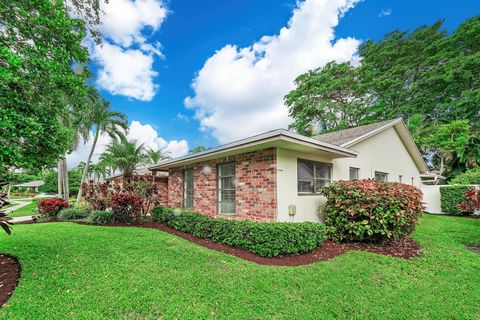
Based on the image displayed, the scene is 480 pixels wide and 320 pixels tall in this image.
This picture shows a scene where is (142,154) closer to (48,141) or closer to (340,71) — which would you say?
(48,141)

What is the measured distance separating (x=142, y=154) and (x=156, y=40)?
10814 mm

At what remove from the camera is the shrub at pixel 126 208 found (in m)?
9.16

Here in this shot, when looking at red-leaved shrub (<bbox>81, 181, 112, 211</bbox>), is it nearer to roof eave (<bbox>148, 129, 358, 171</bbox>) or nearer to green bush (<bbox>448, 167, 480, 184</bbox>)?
roof eave (<bbox>148, 129, 358, 171</bbox>)

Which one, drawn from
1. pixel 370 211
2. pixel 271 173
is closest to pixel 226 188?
pixel 271 173

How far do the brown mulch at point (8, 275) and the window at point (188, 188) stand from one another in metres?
5.70

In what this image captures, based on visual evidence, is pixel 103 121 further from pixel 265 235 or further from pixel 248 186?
pixel 265 235

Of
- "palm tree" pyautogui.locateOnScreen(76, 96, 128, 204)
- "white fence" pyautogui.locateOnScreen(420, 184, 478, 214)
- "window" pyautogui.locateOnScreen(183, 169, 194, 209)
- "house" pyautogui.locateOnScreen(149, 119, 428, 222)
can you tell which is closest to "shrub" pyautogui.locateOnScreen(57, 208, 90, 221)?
"house" pyautogui.locateOnScreen(149, 119, 428, 222)

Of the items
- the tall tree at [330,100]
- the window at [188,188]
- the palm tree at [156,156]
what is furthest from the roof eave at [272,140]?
the palm tree at [156,156]

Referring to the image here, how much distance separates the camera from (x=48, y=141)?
433 cm

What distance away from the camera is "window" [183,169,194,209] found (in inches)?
383

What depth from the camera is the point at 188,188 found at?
9.95m

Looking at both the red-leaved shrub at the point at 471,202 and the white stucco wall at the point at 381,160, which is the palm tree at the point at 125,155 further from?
the red-leaved shrub at the point at 471,202

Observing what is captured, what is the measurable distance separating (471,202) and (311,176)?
7.95 metres

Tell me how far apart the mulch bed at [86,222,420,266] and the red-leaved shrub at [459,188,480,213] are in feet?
12.1
